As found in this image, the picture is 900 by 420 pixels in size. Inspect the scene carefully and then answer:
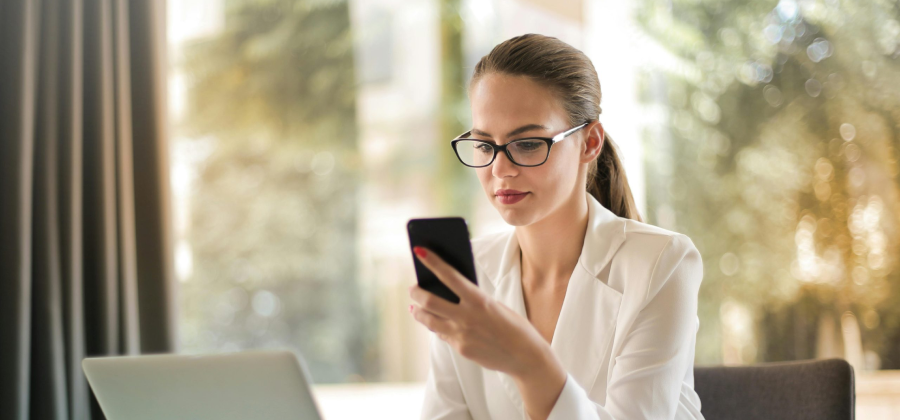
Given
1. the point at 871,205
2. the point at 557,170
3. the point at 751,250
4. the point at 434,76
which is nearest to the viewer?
the point at 557,170

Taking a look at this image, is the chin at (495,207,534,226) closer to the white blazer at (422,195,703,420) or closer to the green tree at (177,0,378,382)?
the white blazer at (422,195,703,420)

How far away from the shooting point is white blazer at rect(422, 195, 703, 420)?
110 centimetres

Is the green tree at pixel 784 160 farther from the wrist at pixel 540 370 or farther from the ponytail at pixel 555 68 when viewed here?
the wrist at pixel 540 370

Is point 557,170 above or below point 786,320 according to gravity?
above

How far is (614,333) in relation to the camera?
1263 mm

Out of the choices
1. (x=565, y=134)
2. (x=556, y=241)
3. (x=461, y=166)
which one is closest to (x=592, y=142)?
(x=565, y=134)

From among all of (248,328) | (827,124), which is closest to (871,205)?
(827,124)

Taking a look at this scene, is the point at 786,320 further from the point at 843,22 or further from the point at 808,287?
the point at 843,22

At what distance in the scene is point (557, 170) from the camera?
4.16 ft

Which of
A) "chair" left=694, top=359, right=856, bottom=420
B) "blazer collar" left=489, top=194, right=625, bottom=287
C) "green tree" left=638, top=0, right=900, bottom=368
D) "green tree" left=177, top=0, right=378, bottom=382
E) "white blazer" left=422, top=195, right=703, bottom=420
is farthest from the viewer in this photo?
"green tree" left=177, top=0, right=378, bottom=382

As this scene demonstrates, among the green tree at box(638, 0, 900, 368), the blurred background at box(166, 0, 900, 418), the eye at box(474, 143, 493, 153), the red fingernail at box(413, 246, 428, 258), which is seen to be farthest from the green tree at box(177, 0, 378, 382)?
the red fingernail at box(413, 246, 428, 258)

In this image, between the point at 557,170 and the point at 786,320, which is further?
the point at 786,320

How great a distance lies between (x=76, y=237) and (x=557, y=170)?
1.29 metres

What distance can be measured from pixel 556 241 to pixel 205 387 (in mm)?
816
